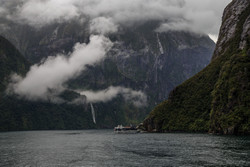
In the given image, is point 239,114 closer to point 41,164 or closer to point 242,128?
point 242,128

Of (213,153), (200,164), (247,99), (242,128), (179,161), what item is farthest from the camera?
(247,99)

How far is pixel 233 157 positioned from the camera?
92938mm

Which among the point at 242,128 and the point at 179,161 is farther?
the point at 242,128

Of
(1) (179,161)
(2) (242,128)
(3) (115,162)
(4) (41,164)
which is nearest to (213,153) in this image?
(1) (179,161)

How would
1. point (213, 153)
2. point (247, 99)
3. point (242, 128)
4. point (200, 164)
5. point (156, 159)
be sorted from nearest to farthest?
point (200, 164) → point (156, 159) → point (213, 153) → point (242, 128) → point (247, 99)

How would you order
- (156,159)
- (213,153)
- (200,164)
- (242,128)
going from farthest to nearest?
(242,128) → (213,153) → (156,159) → (200,164)

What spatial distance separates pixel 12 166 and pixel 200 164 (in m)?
60.1

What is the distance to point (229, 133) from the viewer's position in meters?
196

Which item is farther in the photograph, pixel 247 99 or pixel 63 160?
pixel 247 99

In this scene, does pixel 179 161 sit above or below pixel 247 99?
below

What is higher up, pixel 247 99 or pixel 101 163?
pixel 247 99

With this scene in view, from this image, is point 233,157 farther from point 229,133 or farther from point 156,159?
point 229,133

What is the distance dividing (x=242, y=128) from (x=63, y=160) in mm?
128419

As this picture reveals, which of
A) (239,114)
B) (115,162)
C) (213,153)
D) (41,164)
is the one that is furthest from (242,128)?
Result: (41,164)
